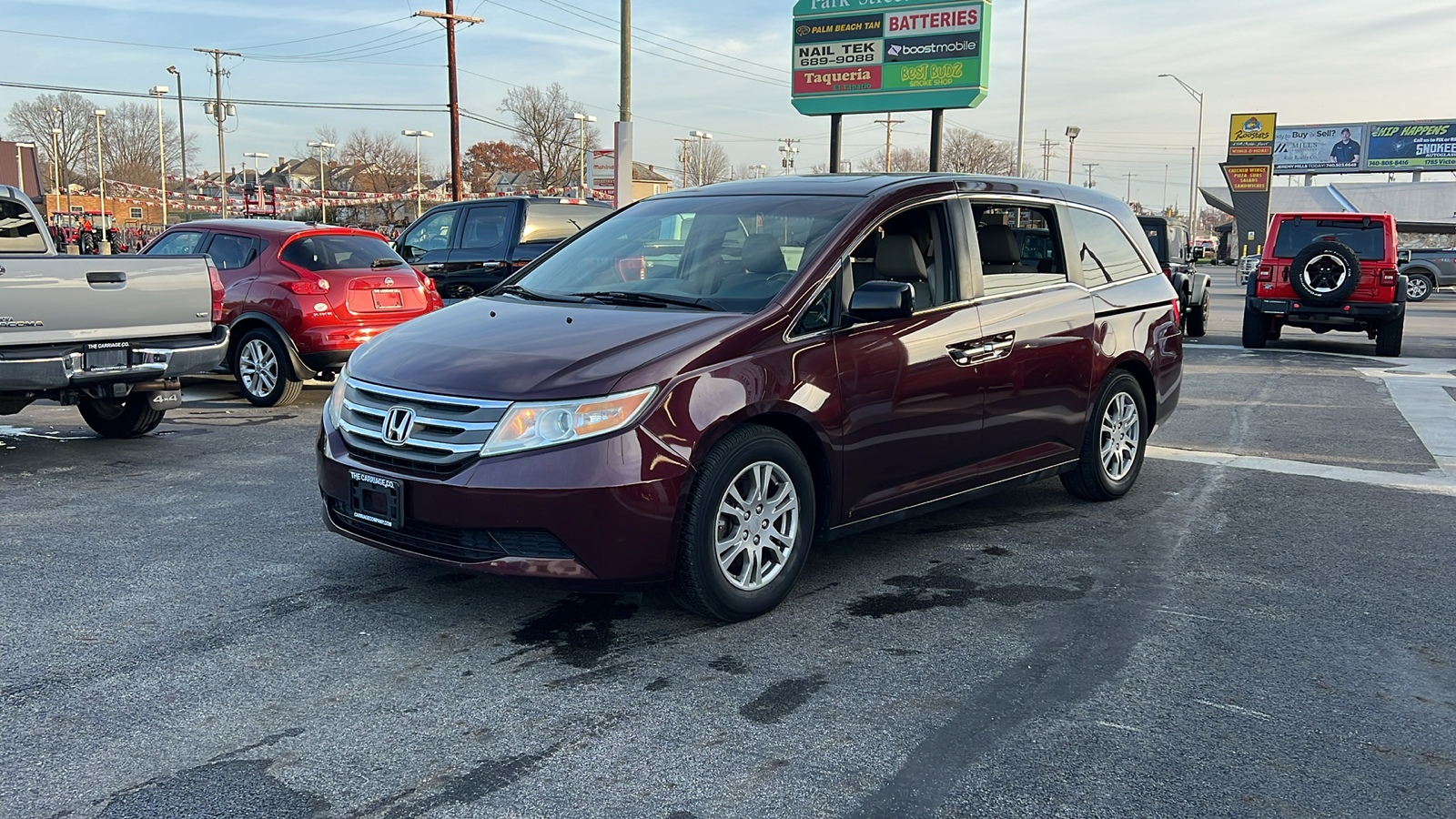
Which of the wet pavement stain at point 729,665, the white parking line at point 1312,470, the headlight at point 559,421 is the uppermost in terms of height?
the headlight at point 559,421

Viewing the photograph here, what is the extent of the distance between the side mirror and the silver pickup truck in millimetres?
5047

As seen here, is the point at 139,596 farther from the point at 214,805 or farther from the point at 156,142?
the point at 156,142

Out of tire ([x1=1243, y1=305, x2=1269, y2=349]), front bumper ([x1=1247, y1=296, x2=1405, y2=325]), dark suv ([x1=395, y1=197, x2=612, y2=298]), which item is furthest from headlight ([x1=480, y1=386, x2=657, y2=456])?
tire ([x1=1243, y1=305, x2=1269, y2=349])

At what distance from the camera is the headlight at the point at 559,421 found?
4082mm

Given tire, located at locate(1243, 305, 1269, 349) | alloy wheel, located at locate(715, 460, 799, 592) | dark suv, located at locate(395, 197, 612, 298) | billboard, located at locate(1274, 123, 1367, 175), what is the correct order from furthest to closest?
billboard, located at locate(1274, 123, 1367, 175)
tire, located at locate(1243, 305, 1269, 349)
dark suv, located at locate(395, 197, 612, 298)
alloy wheel, located at locate(715, 460, 799, 592)

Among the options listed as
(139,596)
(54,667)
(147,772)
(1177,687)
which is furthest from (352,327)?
(1177,687)

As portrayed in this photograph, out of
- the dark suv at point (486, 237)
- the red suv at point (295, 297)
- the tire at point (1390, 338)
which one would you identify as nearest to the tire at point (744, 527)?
the red suv at point (295, 297)

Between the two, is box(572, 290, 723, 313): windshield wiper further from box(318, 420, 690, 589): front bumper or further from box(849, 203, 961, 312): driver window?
box(318, 420, 690, 589): front bumper

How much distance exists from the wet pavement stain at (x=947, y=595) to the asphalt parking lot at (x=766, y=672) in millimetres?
20

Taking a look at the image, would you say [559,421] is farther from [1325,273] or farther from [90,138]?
[90,138]

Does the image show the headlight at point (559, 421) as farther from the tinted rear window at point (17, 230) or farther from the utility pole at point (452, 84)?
the utility pole at point (452, 84)

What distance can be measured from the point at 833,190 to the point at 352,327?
6198 millimetres

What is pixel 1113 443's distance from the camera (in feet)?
22.0

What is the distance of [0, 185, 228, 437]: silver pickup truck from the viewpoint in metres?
6.92
